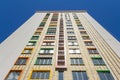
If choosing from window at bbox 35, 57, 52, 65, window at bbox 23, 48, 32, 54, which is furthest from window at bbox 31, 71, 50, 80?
window at bbox 23, 48, 32, 54

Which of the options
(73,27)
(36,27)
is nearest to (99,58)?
(73,27)

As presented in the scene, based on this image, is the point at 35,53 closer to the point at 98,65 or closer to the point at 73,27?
the point at 98,65

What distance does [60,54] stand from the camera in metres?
28.4

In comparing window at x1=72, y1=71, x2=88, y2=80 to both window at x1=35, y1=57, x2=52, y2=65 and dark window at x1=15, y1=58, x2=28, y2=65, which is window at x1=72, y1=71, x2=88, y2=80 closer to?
window at x1=35, y1=57, x2=52, y2=65

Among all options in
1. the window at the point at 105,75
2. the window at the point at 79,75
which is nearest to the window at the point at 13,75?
the window at the point at 79,75

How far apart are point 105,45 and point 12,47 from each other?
1637cm

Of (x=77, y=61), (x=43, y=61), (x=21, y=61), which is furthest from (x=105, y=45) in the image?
(x=21, y=61)

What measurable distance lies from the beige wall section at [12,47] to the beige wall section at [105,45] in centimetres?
1285

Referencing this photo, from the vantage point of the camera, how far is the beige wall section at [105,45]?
24.8m

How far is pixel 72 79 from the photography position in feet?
72.1

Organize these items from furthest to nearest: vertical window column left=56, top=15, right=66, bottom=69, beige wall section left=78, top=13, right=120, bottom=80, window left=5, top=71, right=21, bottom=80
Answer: vertical window column left=56, top=15, right=66, bottom=69 → beige wall section left=78, top=13, right=120, bottom=80 → window left=5, top=71, right=21, bottom=80

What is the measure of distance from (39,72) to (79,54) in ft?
26.5

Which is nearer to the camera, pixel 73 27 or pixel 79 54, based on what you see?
pixel 79 54

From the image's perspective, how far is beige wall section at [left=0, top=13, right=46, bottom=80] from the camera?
24022mm
